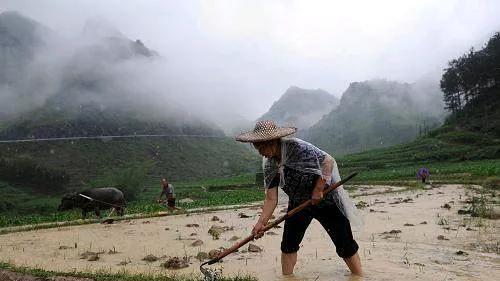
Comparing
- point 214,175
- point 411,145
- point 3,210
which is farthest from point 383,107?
point 3,210

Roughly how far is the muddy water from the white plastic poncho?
3.19ft

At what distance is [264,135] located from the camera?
4828 mm

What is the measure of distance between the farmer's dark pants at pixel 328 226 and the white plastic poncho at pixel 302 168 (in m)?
0.09

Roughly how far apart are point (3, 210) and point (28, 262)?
4302 centimetres

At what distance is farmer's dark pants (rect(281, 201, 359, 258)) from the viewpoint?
16.8 ft

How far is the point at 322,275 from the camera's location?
18.2ft

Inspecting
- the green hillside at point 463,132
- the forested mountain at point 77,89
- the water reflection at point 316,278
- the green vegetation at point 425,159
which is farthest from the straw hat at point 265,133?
the forested mountain at point 77,89

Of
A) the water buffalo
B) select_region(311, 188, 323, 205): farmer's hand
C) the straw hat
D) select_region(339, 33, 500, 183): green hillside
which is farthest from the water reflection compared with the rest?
select_region(339, 33, 500, 183): green hillside

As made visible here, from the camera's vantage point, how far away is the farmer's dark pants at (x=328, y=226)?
5121 mm

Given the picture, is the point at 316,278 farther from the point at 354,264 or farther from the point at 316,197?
the point at 316,197

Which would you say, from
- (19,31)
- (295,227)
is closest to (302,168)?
(295,227)

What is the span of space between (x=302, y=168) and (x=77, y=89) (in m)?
119

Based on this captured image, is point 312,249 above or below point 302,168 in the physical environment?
below

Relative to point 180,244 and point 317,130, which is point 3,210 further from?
point 317,130
